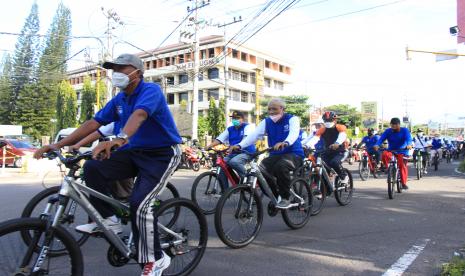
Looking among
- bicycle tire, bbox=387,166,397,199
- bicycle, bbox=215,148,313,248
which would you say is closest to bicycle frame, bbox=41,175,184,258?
bicycle, bbox=215,148,313,248

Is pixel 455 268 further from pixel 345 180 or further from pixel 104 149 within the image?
pixel 345 180

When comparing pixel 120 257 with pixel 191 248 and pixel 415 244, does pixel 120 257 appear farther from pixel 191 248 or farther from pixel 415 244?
pixel 415 244

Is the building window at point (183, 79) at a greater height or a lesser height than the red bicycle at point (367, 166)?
greater

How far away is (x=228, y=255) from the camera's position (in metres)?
4.89

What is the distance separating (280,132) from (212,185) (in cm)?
206

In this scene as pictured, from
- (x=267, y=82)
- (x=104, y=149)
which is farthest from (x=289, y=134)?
(x=267, y=82)

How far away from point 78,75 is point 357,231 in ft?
250

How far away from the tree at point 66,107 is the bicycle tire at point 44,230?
51.3 meters

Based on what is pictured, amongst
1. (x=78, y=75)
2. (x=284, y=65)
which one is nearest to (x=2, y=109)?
(x=78, y=75)

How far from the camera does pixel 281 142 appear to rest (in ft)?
19.7

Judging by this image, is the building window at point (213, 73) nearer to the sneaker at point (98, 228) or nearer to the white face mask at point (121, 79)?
the white face mask at point (121, 79)

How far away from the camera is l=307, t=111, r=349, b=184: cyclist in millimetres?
8617

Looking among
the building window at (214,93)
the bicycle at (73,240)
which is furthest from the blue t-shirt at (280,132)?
the building window at (214,93)

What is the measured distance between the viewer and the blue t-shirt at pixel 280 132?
21.1 ft
